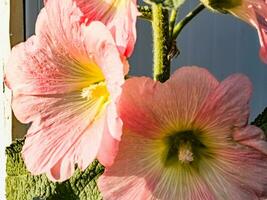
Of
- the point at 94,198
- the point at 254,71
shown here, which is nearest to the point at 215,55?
the point at 254,71

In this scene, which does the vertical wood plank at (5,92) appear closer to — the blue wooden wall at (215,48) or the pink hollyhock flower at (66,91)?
the blue wooden wall at (215,48)

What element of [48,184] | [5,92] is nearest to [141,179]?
[48,184]

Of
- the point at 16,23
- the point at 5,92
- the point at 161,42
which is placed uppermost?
the point at 161,42

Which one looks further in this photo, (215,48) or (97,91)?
(215,48)

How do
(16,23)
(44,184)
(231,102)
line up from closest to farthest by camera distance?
(231,102)
(44,184)
(16,23)

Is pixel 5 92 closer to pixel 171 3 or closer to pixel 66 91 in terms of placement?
pixel 66 91

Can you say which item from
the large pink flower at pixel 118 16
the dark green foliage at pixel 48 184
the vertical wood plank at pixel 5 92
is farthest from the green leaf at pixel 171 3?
the vertical wood plank at pixel 5 92

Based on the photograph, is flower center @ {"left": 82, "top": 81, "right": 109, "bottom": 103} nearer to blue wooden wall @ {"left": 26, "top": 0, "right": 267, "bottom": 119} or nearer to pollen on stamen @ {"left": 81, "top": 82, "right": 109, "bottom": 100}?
pollen on stamen @ {"left": 81, "top": 82, "right": 109, "bottom": 100}
